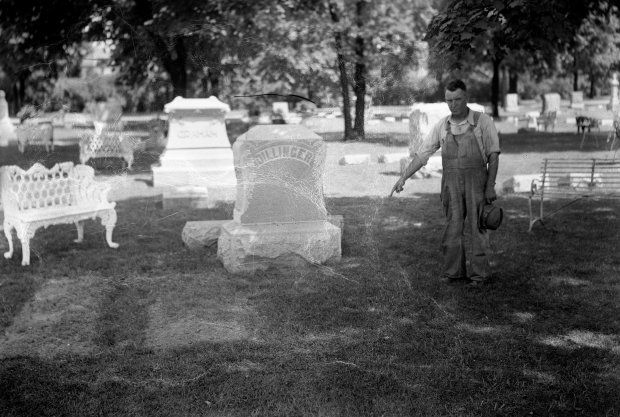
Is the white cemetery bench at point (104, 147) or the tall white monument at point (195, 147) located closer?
the tall white monument at point (195, 147)

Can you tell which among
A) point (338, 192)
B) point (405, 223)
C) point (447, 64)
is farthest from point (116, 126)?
point (447, 64)

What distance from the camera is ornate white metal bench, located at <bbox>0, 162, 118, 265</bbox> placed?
784cm

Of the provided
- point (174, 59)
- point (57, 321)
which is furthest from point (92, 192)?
point (57, 321)

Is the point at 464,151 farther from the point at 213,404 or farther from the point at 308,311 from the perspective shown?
the point at 213,404

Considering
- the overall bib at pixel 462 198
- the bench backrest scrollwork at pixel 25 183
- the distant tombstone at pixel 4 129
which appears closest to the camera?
the overall bib at pixel 462 198

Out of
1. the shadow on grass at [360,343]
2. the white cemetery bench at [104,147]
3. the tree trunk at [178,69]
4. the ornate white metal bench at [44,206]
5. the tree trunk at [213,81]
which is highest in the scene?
the tree trunk at [178,69]

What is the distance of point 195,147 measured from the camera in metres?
13.9

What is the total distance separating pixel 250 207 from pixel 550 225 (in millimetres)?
4307

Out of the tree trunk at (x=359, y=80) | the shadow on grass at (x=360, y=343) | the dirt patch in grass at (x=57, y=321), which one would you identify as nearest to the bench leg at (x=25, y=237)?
Result: the shadow on grass at (x=360, y=343)

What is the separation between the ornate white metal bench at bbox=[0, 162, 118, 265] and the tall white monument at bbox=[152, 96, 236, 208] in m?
4.32

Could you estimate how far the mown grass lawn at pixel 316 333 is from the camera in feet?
14.1

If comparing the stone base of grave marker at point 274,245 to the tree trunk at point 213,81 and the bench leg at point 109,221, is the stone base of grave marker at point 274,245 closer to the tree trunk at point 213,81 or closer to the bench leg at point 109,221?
the tree trunk at point 213,81

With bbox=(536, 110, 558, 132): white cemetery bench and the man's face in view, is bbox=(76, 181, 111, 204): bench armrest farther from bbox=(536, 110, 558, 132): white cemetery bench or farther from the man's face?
bbox=(536, 110, 558, 132): white cemetery bench

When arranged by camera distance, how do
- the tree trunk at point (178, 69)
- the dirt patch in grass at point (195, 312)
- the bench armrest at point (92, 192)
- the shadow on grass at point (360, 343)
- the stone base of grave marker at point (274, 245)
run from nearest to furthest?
1. the shadow on grass at point (360, 343)
2. the dirt patch in grass at point (195, 312)
3. the stone base of grave marker at point (274, 245)
4. the bench armrest at point (92, 192)
5. the tree trunk at point (178, 69)
